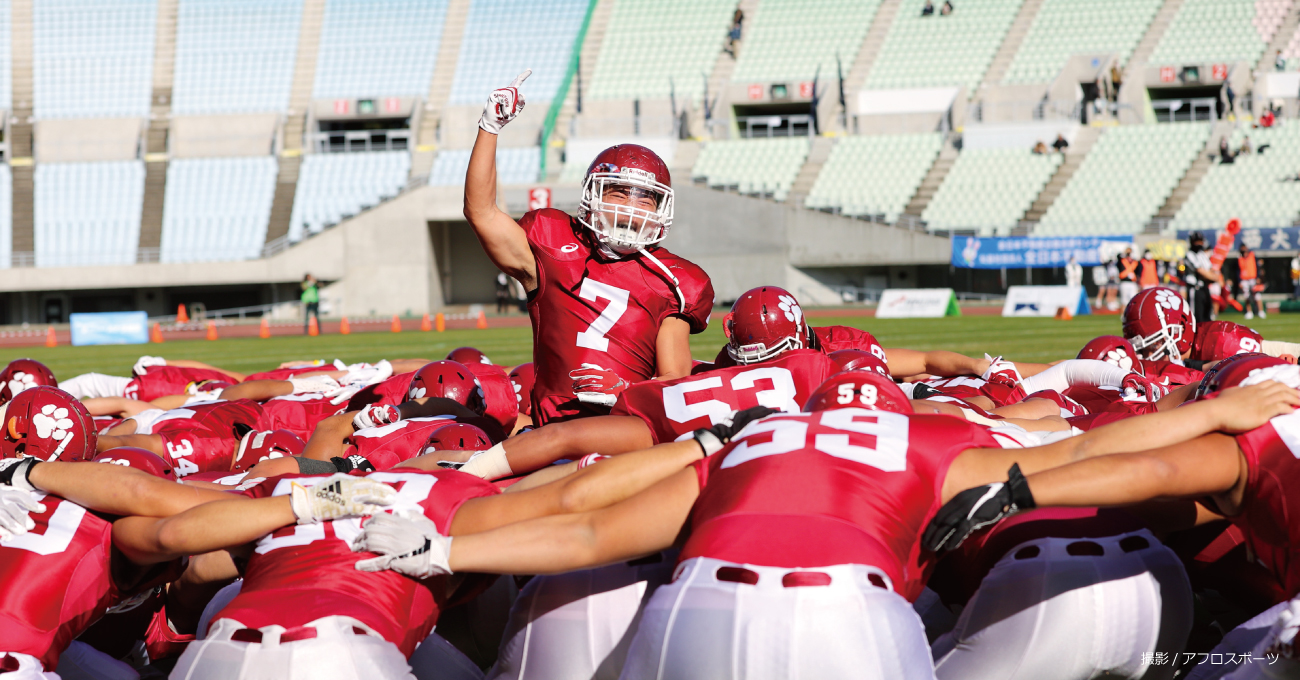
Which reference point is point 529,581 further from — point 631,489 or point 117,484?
point 117,484

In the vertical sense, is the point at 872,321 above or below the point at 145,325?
above

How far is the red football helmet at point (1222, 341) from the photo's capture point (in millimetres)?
6668

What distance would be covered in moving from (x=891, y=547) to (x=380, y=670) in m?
1.37

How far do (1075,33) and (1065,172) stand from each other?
5.72 meters

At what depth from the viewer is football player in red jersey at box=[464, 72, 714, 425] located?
465 cm

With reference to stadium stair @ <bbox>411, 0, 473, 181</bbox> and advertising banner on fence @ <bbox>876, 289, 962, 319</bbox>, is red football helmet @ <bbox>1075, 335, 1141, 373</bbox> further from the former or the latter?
stadium stair @ <bbox>411, 0, 473, 181</bbox>

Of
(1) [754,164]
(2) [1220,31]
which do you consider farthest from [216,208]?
(2) [1220,31]

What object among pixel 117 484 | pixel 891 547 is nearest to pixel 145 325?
pixel 117 484

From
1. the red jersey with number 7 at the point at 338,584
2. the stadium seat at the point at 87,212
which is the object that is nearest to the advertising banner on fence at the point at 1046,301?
the red jersey with number 7 at the point at 338,584

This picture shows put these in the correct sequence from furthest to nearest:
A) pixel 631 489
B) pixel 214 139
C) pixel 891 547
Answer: pixel 214 139 < pixel 631 489 < pixel 891 547

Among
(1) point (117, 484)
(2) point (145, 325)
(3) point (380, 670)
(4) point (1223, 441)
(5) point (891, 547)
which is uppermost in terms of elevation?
(4) point (1223, 441)

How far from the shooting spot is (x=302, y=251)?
105 feet

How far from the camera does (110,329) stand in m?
24.2

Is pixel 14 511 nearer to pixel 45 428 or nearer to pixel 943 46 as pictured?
pixel 45 428
